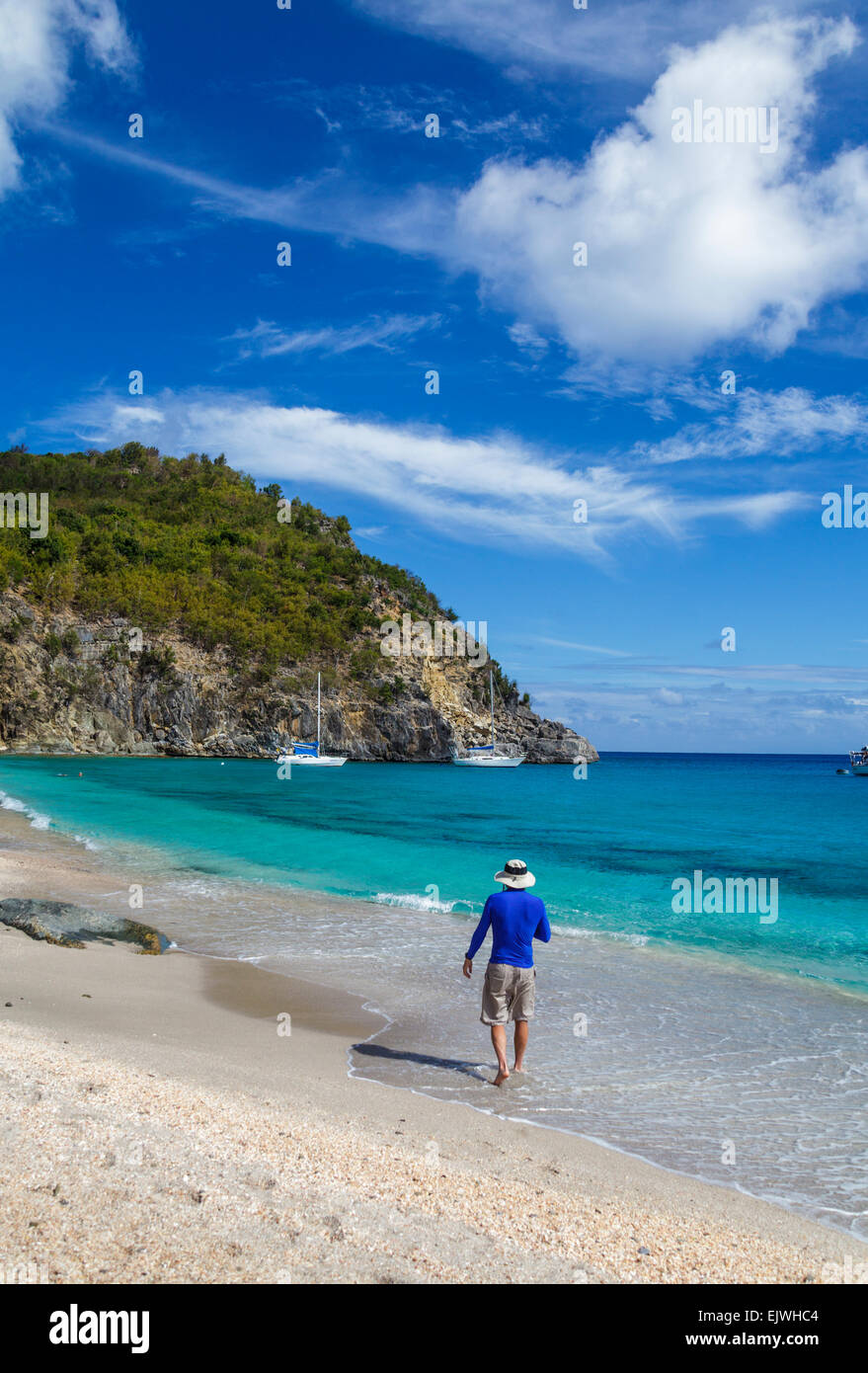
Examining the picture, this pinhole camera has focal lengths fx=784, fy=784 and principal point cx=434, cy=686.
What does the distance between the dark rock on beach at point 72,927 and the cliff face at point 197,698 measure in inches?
3042

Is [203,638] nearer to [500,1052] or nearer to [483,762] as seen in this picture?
[483,762]

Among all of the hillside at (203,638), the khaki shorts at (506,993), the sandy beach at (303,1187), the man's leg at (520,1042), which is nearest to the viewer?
the sandy beach at (303,1187)

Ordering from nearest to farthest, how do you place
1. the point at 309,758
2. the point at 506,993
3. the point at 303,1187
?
1. the point at 303,1187
2. the point at 506,993
3. the point at 309,758

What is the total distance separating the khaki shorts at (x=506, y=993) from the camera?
7.25 meters

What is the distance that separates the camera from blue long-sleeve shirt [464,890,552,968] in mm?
7266

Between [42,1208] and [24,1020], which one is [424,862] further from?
[42,1208]

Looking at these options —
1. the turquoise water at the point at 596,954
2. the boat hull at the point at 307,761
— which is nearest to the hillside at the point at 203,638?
the boat hull at the point at 307,761

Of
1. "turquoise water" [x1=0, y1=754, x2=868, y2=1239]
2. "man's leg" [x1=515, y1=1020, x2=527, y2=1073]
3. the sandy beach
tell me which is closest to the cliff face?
"turquoise water" [x1=0, y1=754, x2=868, y2=1239]

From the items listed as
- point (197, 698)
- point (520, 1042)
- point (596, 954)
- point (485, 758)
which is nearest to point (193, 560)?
point (197, 698)

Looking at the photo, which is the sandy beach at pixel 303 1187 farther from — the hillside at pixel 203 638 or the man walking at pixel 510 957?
the hillside at pixel 203 638

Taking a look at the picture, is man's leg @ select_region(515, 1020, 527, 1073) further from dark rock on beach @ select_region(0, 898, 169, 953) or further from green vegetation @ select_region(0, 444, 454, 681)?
green vegetation @ select_region(0, 444, 454, 681)

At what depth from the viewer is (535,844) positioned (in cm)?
2770

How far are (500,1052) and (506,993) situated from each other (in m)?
0.57
